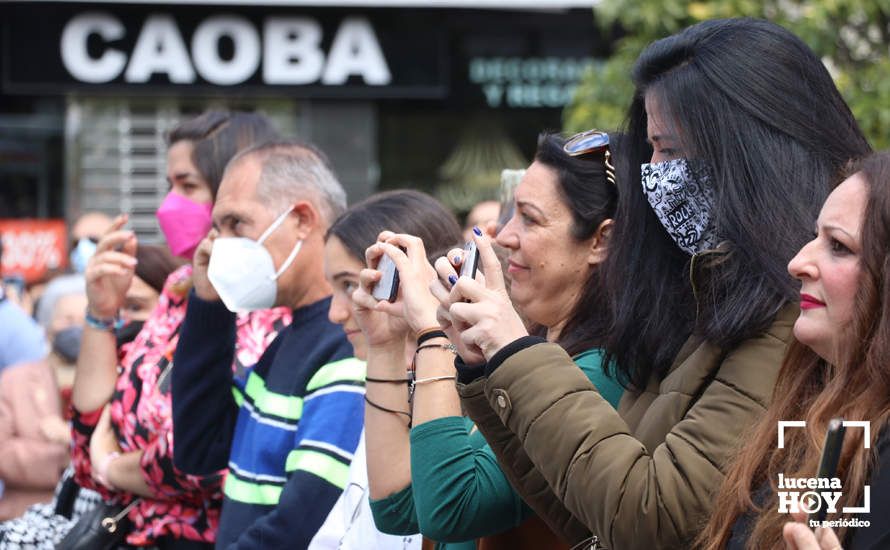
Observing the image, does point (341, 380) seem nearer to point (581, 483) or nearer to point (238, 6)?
point (581, 483)

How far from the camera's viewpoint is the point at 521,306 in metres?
2.99

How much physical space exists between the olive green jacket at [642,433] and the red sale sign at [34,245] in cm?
1050

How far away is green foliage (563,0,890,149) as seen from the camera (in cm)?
762

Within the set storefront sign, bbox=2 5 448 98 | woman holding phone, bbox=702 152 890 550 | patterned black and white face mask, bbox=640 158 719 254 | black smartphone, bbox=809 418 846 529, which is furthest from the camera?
storefront sign, bbox=2 5 448 98

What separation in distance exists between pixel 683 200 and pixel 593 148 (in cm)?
52

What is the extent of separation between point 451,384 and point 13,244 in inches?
407

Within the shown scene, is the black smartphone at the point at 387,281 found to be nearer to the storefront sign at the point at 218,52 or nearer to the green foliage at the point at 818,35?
the green foliage at the point at 818,35

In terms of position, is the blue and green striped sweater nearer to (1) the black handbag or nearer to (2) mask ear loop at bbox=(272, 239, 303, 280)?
(2) mask ear loop at bbox=(272, 239, 303, 280)

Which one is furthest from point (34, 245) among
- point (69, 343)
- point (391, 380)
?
point (391, 380)

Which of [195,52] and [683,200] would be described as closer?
[683,200]

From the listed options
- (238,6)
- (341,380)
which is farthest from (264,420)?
(238,6)

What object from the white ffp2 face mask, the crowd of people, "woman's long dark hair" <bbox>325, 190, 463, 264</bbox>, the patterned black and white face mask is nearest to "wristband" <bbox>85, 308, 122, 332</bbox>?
the crowd of people

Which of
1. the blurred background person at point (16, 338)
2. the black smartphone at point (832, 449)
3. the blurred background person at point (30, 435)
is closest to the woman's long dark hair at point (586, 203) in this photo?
the black smartphone at point (832, 449)

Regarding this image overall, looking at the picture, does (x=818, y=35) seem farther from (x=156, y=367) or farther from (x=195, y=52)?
(x=195, y=52)
